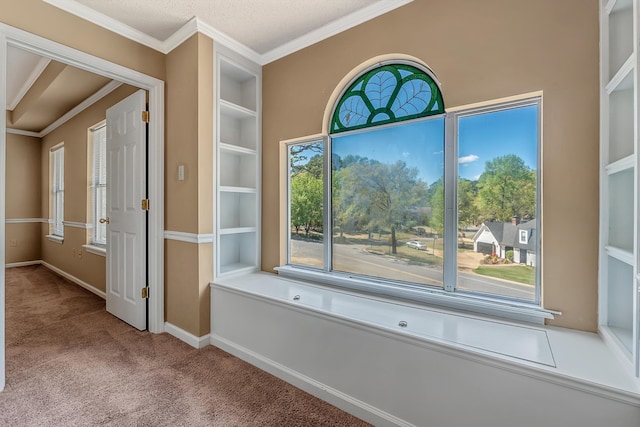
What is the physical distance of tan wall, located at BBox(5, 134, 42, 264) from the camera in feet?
17.7

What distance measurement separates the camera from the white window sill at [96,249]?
11.6ft

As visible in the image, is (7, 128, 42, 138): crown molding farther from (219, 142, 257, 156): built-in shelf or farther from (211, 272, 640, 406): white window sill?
(211, 272, 640, 406): white window sill

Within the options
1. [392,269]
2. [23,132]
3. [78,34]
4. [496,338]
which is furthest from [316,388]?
[23,132]

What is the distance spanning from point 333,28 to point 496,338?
7.80 ft

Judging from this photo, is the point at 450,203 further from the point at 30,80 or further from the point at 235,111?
the point at 30,80

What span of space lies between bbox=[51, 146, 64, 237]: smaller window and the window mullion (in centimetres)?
625

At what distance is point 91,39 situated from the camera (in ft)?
6.98

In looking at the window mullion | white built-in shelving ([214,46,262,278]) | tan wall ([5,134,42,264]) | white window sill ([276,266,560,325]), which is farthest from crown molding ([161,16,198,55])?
tan wall ([5,134,42,264])

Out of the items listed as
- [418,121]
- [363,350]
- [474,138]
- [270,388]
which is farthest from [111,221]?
[474,138]

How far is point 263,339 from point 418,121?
1.89 metres

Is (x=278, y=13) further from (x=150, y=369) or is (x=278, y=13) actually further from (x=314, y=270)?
(x=150, y=369)

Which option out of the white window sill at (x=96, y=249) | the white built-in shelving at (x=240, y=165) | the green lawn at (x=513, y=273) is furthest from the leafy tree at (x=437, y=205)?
the white window sill at (x=96, y=249)

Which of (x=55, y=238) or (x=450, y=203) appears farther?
(x=55, y=238)

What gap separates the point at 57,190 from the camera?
5285mm
